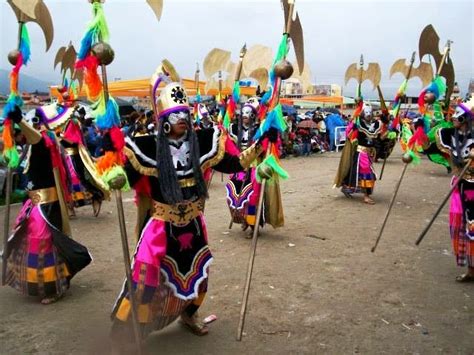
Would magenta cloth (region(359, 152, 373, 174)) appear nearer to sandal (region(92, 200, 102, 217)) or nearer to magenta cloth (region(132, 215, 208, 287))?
sandal (region(92, 200, 102, 217))

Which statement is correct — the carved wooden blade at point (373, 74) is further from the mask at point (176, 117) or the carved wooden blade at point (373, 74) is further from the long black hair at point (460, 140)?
the mask at point (176, 117)

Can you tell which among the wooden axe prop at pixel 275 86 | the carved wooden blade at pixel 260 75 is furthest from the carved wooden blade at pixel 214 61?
the wooden axe prop at pixel 275 86

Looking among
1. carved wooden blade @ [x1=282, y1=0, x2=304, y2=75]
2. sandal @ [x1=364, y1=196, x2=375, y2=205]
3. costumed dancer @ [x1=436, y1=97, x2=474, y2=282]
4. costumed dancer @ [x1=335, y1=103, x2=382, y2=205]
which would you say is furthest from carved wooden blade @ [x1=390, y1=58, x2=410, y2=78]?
carved wooden blade @ [x1=282, y1=0, x2=304, y2=75]

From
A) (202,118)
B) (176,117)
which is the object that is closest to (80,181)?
(202,118)

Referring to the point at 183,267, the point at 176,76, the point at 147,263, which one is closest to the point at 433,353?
the point at 183,267

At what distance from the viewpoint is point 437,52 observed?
18.8ft

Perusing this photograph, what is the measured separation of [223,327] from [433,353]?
1597 mm

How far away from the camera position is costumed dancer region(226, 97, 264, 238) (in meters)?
6.50

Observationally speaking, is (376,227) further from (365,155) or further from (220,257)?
(220,257)

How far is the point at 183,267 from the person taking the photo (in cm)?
334

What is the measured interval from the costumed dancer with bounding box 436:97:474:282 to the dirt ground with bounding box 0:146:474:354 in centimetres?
34

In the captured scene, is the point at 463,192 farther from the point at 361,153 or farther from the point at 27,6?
the point at 27,6

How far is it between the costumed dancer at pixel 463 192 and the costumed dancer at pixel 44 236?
3.70m

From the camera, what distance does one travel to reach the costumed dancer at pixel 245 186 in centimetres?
650
